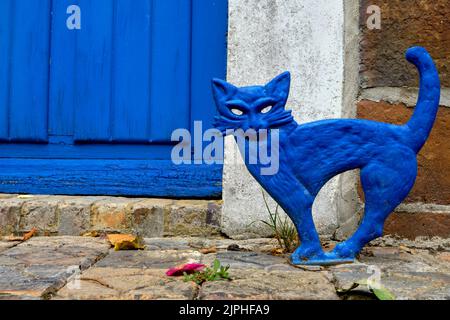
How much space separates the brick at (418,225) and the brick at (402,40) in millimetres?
533

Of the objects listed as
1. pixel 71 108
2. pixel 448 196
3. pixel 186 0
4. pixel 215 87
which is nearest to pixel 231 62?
pixel 186 0

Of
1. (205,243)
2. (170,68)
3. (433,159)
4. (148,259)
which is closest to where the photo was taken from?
(148,259)

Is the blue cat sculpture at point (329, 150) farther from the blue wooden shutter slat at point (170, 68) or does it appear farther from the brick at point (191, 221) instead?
the blue wooden shutter slat at point (170, 68)

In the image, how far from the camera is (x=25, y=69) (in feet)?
9.07

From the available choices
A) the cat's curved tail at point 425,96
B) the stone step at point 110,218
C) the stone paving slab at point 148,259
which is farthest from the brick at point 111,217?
the cat's curved tail at point 425,96

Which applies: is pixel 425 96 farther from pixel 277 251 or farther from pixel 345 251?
pixel 277 251

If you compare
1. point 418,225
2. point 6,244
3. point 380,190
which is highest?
point 380,190

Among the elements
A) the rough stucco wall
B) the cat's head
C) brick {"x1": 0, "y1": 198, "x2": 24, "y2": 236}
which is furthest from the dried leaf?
brick {"x1": 0, "y1": 198, "x2": 24, "y2": 236}

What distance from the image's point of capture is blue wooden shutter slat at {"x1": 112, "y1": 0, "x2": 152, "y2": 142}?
2.71m

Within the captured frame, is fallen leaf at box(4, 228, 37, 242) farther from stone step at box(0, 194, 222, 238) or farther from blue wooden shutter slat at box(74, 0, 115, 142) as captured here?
blue wooden shutter slat at box(74, 0, 115, 142)

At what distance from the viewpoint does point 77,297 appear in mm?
1338

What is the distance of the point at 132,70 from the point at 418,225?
1542mm

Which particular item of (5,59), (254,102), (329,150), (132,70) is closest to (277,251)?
(329,150)

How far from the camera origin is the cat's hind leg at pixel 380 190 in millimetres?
1763
